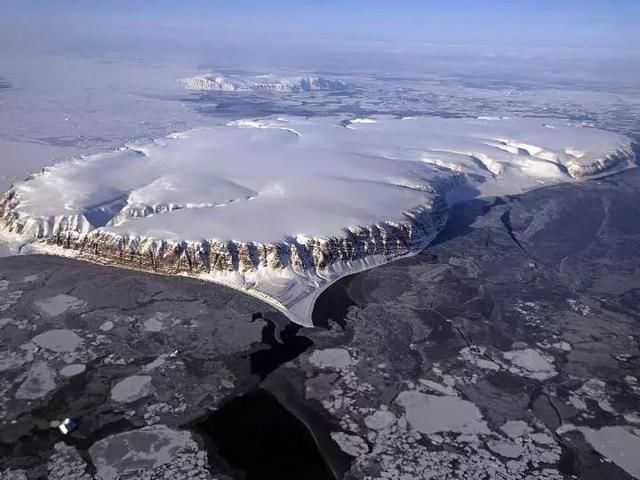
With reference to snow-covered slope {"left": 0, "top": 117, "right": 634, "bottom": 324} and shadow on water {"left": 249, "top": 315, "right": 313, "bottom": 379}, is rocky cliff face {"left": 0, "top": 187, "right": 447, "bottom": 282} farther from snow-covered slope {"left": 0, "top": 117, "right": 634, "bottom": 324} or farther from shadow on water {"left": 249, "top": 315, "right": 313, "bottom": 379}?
shadow on water {"left": 249, "top": 315, "right": 313, "bottom": 379}

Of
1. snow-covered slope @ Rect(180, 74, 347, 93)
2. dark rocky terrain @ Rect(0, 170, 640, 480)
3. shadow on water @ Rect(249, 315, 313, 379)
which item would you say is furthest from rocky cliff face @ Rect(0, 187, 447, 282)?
snow-covered slope @ Rect(180, 74, 347, 93)

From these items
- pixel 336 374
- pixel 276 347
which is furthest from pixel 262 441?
pixel 276 347

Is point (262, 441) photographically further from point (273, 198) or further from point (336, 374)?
point (273, 198)

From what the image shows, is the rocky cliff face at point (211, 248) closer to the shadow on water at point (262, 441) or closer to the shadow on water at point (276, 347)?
the shadow on water at point (276, 347)

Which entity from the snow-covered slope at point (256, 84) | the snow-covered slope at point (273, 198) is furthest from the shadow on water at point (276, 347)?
the snow-covered slope at point (256, 84)

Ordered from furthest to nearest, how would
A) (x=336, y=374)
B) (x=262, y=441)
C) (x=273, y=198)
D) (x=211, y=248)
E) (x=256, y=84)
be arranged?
(x=256, y=84) → (x=273, y=198) → (x=211, y=248) → (x=336, y=374) → (x=262, y=441)

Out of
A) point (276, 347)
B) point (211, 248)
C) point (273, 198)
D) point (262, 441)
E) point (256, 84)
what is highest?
point (256, 84)

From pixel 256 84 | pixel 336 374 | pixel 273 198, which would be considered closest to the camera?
pixel 336 374
